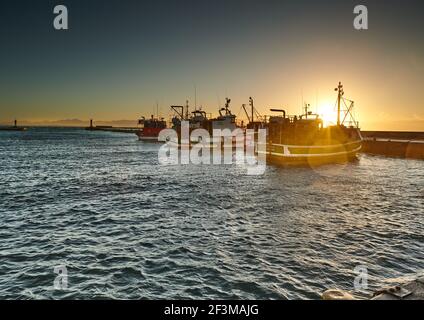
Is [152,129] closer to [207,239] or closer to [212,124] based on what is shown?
[212,124]

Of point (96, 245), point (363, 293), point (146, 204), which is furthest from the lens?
point (146, 204)

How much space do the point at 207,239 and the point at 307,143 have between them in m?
38.4

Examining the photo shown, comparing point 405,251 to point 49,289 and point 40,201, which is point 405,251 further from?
point 40,201

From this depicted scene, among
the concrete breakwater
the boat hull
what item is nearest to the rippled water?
the boat hull

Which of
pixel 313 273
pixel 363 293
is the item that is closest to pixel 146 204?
pixel 313 273

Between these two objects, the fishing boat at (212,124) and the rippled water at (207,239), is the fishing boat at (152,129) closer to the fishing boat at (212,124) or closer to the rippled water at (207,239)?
the fishing boat at (212,124)

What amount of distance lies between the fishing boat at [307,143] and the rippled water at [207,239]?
61.6ft

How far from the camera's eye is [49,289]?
11.0m

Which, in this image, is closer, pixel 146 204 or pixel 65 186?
pixel 146 204

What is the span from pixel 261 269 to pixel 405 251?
24.2 feet

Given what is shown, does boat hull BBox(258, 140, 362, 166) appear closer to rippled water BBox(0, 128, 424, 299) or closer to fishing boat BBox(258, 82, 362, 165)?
fishing boat BBox(258, 82, 362, 165)

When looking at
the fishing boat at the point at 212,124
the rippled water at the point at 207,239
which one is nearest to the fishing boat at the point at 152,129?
the fishing boat at the point at 212,124

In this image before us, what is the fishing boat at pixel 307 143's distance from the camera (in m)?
49.3

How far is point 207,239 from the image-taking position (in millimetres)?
15734
